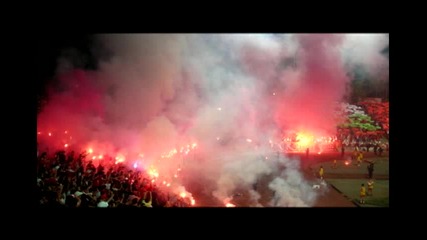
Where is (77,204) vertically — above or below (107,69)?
below

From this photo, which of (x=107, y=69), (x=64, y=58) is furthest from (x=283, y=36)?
(x=64, y=58)

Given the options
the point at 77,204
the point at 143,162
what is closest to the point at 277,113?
the point at 143,162

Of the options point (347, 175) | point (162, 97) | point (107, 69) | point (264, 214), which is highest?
point (107, 69)

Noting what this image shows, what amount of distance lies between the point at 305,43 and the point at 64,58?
2.25 m

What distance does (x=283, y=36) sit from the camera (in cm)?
390

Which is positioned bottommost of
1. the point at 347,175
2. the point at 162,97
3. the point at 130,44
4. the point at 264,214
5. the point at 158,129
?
the point at 264,214

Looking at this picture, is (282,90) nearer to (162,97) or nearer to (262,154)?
(262,154)

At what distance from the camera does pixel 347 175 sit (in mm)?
3973

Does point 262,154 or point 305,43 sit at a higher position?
point 305,43

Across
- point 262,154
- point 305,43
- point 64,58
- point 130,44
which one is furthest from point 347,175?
point 64,58

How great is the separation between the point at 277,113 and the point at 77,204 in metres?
2.05

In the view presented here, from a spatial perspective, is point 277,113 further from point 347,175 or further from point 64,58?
point 64,58

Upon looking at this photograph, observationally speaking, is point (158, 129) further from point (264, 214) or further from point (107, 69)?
point (264, 214)

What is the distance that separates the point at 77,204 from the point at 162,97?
1269 mm
